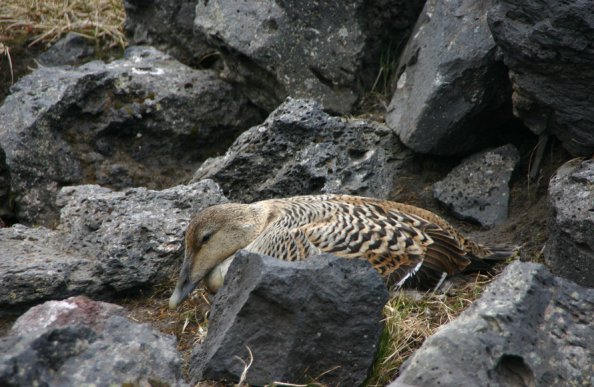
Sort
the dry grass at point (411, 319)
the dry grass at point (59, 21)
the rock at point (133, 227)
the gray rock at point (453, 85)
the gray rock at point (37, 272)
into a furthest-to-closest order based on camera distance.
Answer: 1. the dry grass at point (59, 21)
2. the gray rock at point (453, 85)
3. the rock at point (133, 227)
4. the gray rock at point (37, 272)
5. the dry grass at point (411, 319)

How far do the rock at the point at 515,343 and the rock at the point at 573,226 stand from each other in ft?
5.03

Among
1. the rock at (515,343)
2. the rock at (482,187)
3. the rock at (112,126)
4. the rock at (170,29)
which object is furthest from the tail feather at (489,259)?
the rock at (170,29)

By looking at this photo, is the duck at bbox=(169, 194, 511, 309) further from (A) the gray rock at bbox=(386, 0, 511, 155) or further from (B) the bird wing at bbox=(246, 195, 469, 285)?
(A) the gray rock at bbox=(386, 0, 511, 155)

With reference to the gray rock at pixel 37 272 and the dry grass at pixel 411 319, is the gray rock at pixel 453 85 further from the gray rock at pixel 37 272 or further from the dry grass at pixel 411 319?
the gray rock at pixel 37 272

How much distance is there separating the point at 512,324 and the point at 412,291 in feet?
6.81

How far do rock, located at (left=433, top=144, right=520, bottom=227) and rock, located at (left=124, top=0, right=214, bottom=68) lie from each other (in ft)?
9.03

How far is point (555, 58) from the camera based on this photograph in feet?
19.4

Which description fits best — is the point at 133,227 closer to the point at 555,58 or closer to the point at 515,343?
the point at 555,58

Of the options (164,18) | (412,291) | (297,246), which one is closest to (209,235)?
(297,246)

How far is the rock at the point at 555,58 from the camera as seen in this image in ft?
18.9

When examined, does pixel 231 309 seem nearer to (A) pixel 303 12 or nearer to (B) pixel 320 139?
(B) pixel 320 139

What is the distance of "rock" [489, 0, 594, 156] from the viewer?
5746 millimetres

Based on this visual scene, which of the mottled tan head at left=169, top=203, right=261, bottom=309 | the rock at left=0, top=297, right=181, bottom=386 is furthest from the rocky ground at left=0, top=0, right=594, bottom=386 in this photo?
the mottled tan head at left=169, top=203, right=261, bottom=309

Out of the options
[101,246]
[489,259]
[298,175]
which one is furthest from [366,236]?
[101,246]
